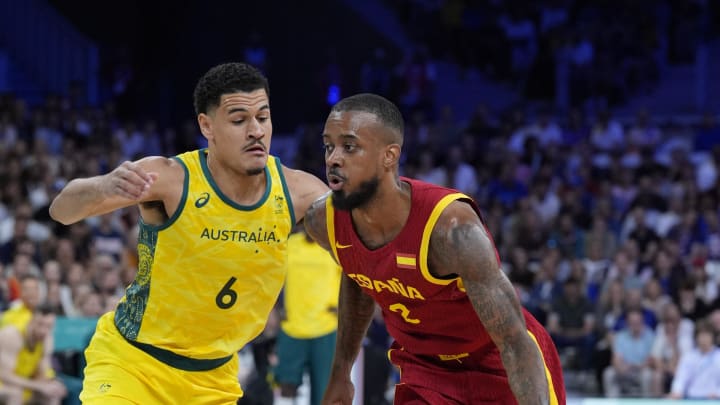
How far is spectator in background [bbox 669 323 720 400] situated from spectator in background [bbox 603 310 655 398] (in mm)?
533

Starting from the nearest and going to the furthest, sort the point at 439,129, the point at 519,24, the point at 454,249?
the point at 454,249 → the point at 439,129 → the point at 519,24

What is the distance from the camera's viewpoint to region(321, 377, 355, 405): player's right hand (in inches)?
184

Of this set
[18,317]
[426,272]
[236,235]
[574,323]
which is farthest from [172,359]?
[574,323]

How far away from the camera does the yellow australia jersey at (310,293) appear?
9469 mm

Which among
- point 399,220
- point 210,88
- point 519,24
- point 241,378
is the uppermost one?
point 519,24

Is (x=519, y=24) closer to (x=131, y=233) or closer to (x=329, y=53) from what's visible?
(x=329, y=53)

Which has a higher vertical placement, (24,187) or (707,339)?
(24,187)

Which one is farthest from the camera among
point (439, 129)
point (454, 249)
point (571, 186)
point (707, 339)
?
point (439, 129)

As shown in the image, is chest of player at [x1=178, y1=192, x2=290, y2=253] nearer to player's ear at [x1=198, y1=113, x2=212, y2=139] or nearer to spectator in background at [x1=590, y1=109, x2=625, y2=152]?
player's ear at [x1=198, y1=113, x2=212, y2=139]

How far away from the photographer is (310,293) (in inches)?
373

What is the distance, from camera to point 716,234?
13.1 meters

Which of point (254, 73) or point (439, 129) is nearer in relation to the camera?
point (254, 73)

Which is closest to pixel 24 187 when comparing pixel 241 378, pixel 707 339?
pixel 241 378

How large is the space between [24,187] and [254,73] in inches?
364
